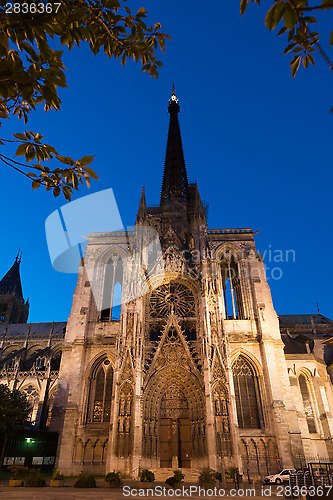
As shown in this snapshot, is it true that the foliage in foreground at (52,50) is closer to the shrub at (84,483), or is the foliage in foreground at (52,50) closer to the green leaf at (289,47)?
the green leaf at (289,47)

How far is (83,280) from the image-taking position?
32.4 m

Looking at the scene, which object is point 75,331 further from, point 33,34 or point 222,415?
point 33,34

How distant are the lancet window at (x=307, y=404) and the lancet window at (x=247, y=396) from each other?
6.08m

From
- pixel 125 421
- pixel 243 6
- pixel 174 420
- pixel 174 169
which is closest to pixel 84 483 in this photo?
pixel 125 421

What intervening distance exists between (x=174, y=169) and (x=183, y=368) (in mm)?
24955

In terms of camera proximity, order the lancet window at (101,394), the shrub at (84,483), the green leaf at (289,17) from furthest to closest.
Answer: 1. the lancet window at (101,394)
2. the shrub at (84,483)
3. the green leaf at (289,17)

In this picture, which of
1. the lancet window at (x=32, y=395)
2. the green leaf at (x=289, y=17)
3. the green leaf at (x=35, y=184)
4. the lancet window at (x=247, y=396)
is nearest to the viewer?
the green leaf at (x=289, y=17)

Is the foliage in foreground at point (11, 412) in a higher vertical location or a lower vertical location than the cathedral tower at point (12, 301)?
lower

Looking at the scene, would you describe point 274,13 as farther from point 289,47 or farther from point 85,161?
point 85,161

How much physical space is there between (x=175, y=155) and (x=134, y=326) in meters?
25.5

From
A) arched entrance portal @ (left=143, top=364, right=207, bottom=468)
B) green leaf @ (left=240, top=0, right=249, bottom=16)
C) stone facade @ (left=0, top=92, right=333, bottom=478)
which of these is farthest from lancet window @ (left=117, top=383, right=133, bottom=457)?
→ green leaf @ (left=240, top=0, right=249, bottom=16)

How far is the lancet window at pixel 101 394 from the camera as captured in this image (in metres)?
26.6

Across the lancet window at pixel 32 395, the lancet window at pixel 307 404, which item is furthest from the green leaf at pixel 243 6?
the lancet window at pixel 32 395

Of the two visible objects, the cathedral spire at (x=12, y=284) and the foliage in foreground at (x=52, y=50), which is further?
the cathedral spire at (x=12, y=284)
